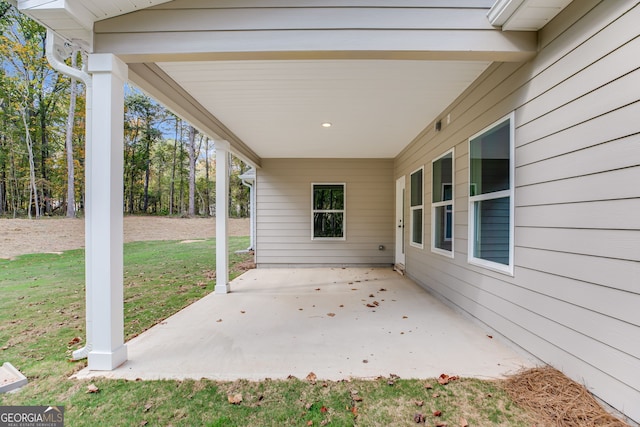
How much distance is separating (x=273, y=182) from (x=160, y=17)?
4.89m

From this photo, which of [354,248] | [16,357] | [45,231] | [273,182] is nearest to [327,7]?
[16,357]

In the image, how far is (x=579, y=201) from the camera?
6.25 feet

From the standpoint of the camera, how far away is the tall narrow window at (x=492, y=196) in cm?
265

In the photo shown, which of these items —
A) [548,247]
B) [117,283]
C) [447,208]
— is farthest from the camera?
[447,208]

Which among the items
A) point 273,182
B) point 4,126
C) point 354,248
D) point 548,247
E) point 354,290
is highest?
point 4,126

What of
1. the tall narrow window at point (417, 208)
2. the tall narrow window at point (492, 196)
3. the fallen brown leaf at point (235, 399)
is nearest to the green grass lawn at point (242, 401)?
the fallen brown leaf at point (235, 399)

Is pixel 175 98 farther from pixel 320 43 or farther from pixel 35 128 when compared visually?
pixel 35 128

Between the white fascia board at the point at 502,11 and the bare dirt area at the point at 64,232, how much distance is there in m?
11.2

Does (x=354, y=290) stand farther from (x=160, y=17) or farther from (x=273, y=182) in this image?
(x=160, y=17)

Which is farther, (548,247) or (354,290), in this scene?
(354,290)

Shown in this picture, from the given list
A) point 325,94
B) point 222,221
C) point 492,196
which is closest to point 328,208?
point 222,221

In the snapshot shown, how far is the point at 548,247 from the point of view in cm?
215

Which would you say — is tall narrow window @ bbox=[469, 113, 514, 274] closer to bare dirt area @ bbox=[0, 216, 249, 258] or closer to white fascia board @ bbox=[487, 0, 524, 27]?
white fascia board @ bbox=[487, 0, 524, 27]

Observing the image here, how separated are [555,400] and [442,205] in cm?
→ 277
